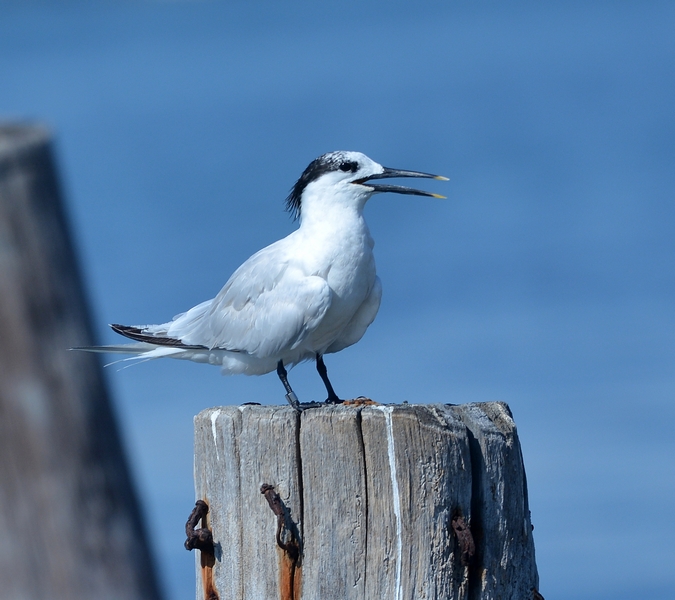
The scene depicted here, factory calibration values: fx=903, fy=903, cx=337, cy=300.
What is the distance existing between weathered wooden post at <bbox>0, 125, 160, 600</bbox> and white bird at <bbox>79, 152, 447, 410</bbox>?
444cm

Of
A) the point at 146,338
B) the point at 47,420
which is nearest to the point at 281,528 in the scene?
the point at 47,420

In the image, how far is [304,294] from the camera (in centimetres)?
641

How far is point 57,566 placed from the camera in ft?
5.90

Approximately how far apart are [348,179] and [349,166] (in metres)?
0.10

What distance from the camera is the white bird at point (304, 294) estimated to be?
21.4ft

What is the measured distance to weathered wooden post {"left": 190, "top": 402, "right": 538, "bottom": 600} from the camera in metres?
3.83

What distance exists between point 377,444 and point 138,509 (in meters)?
2.07

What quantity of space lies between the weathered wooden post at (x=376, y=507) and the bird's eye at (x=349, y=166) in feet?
10.7

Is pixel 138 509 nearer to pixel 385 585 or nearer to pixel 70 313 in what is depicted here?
pixel 70 313

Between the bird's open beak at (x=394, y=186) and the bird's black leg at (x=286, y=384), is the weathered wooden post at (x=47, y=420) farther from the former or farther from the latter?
the bird's open beak at (x=394, y=186)

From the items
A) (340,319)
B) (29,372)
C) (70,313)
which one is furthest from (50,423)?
(340,319)

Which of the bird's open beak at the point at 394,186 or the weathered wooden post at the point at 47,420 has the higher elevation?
the bird's open beak at the point at 394,186

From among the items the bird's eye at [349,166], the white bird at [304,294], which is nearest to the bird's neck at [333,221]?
the white bird at [304,294]

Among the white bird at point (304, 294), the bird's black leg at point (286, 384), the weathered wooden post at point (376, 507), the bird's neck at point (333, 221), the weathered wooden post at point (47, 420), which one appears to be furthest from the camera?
the bird's neck at point (333, 221)
